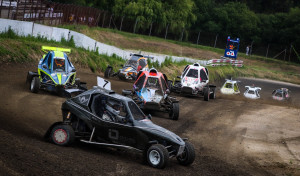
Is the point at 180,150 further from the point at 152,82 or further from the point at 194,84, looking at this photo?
the point at 194,84

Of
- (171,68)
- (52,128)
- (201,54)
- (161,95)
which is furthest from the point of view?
(201,54)

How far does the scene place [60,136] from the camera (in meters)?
11.2

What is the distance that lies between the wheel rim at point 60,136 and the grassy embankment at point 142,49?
1330 cm

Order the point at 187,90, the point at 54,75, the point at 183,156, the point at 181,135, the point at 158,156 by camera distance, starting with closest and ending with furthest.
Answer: the point at 158,156
the point at 183,156
the point at 181,135
the point at 54,75
the point at 187,90

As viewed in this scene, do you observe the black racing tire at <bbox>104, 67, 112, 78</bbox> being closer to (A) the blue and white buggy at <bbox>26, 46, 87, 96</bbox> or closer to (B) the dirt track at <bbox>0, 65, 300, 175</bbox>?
(B) the dirt track at <bbox>0, 65, 300, 175</bbox>

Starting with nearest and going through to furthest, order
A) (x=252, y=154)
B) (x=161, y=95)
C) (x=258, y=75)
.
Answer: (x=252, y=154), (x=161, y=95), (x=258, y=75)

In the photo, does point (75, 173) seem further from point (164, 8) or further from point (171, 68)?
point (164, 8)

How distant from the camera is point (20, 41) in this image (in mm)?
26234

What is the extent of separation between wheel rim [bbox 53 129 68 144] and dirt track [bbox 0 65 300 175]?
217mm

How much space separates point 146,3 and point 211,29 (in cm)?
1150

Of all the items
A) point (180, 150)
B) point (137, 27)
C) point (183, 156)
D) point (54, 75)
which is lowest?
point (183, 156)

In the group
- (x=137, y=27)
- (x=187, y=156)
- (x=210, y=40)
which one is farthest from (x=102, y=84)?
(x=210, y=40)

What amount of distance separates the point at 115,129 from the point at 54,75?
8.21m

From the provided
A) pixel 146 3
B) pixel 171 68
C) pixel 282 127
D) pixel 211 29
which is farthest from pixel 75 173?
pixel 211 29
